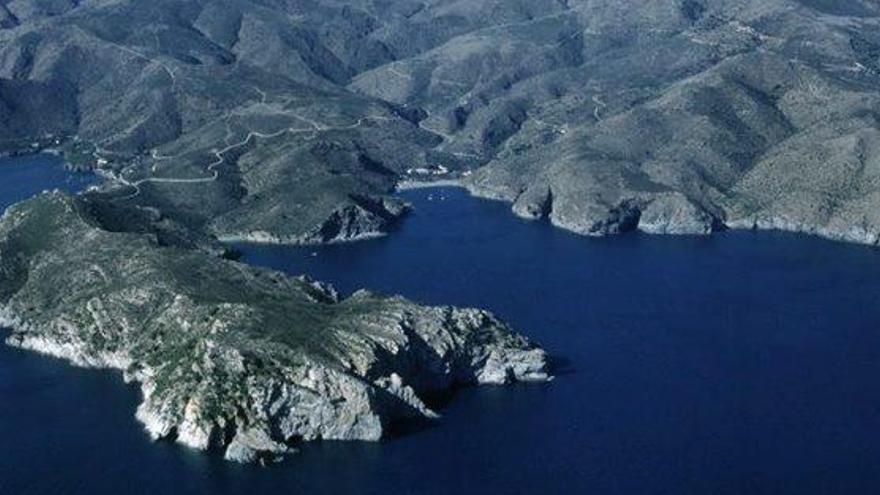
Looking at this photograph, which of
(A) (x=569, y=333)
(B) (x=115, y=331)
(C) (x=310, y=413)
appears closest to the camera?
(C) (x=310, y=413)

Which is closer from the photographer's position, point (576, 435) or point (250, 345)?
point (576, 435)

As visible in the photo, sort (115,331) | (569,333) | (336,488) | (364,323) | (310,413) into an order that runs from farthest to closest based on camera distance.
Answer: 1. (569,333)
2. (115,331)
3. (364,323)
4. (310,413)
5. (336,488)

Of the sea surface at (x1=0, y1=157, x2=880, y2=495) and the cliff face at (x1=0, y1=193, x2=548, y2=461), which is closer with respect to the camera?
the sea surface at (x1=0, y1=157, x2=880, y2=495)

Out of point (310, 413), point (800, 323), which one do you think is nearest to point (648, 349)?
point (800, 323)

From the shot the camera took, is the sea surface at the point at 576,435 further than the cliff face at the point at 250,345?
No

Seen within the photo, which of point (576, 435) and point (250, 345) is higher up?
point (250, 345)

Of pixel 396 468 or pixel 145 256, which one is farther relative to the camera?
pixel 145 256

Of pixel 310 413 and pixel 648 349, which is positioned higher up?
pixel 310 413

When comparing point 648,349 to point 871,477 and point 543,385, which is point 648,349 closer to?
point 543,385
